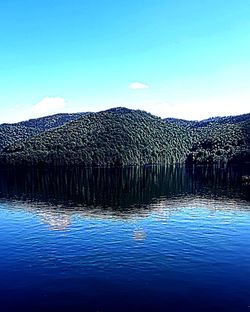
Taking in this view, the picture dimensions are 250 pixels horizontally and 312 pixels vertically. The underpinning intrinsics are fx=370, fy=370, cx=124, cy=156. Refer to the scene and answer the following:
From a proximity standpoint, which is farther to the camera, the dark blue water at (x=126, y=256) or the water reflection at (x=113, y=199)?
the water reflection at (x=113, y=199)

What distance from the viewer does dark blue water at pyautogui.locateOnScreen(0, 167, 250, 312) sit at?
5741 cm

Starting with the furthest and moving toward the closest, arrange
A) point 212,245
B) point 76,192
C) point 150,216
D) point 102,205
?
point 76,192
point 102,205
point 150,216
point 212,245

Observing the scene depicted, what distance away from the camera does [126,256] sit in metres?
78.4

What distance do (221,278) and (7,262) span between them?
42.6 metres

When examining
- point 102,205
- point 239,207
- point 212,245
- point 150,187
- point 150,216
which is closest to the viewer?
point 212,245

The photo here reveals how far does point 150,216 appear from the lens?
12256 cm

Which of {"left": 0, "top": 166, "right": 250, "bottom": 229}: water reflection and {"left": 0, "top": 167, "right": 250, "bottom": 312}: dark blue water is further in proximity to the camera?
{"left": 0, "top": 166, "right": 250, "bottom": 229}: water reflection

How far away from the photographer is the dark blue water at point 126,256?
5741cm

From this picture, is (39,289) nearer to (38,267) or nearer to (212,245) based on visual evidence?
(38,267)

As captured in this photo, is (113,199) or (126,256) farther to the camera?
(113,199)

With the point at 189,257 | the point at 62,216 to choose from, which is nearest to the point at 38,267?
the point at 189,257

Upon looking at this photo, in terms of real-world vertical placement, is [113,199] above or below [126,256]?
above

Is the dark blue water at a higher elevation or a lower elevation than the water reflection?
lower

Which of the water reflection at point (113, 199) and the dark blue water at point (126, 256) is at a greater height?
the water reflection at point (113, 199)
